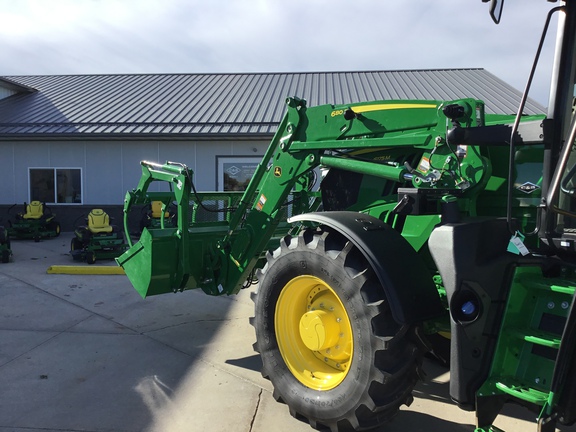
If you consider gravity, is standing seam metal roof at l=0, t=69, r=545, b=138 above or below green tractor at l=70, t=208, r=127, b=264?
above

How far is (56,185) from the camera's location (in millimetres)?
14734

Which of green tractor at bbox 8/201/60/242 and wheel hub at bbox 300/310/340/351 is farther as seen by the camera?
green tractor at bbox 8/201/60/242

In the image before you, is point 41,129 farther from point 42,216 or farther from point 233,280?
point 233,280

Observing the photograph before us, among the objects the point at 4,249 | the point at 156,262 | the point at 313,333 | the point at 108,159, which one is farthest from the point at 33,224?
the point at 313,333

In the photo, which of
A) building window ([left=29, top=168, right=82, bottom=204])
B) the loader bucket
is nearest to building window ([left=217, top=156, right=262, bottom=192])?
building window ([left=29, top=168, right=82, bottom=204])

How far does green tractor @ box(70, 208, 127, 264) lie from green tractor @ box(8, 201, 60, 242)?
10.6 ft

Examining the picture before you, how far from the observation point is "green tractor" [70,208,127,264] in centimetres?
969

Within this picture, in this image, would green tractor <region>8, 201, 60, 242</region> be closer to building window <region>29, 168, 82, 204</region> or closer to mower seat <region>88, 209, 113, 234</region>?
building window <region>29, 168, 82, 204</region>

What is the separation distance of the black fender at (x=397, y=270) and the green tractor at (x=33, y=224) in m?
11.6

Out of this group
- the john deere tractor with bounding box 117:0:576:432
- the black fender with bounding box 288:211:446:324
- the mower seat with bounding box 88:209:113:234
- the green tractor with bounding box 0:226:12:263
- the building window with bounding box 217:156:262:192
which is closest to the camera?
the john deere tractor with bounding box 117:0:576:432

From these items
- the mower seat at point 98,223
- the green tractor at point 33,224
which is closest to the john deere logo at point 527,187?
the mower seat at point 98,223

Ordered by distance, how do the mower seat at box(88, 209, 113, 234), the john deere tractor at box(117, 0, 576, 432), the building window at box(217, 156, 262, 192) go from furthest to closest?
the building window at box(217, 156, 262, 192) → the mower seat at box(88, 209, 113, 234) → the john deere tractor at box(117, 0, 576, 432)

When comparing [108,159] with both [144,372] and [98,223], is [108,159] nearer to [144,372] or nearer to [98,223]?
[98,223]

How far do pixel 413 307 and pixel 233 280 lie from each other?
2.39 meters
